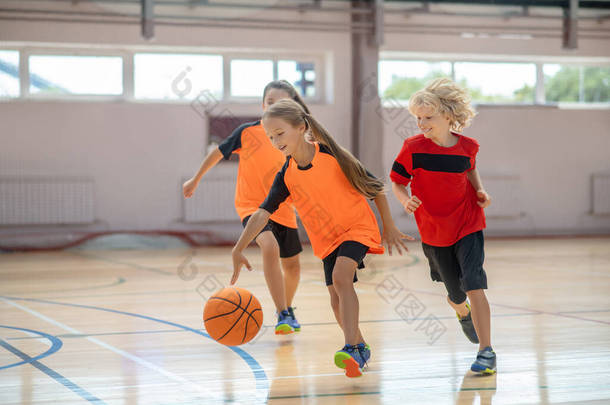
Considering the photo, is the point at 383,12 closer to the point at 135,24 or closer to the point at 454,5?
the point at 454,5

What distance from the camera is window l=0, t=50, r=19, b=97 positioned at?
8945 millimetres

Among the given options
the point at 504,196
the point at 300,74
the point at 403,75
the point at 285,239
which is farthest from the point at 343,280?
the point at 504,196

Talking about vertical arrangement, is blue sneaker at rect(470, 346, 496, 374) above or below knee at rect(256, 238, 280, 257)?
below

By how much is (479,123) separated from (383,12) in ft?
7.18

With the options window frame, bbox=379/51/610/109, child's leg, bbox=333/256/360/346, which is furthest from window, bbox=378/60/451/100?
child's leg, bbox=333/256/360/346

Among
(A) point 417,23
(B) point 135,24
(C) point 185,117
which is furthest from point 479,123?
(B) point 135,24

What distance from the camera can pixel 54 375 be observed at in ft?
9.52

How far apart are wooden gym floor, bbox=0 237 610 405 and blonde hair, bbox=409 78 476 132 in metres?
1.01

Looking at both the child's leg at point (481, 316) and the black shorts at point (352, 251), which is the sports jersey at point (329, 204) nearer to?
the black shorts at point (352, 251)

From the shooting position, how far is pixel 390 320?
4.20 m

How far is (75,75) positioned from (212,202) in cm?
230

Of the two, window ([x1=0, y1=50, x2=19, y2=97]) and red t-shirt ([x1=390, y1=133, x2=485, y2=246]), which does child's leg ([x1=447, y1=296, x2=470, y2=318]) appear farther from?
window ([x1=0, y1=50, x2=19, y2=97])

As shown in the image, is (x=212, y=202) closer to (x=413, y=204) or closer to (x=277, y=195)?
(x=277, y=195)

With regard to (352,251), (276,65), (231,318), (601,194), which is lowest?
(601,194)
